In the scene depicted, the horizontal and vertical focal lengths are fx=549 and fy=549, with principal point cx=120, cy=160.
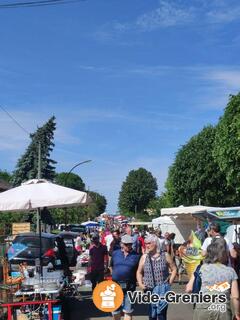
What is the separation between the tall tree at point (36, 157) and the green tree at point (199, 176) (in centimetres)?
1074

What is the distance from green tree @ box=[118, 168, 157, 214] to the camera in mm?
114750

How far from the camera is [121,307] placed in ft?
27.2

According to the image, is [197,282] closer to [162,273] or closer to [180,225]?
[162,273]

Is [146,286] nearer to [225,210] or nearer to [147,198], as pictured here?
[225,210]

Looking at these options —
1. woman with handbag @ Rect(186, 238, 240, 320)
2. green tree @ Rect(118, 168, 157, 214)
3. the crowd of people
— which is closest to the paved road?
the crowd of people

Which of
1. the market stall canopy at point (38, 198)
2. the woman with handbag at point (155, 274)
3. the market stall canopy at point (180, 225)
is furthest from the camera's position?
the market stall canopy at point (180, 225)

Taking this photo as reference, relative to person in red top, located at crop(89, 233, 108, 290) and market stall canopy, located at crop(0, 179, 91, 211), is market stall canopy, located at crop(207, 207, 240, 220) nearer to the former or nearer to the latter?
person in red top, located at crop(89, 233, 108, 290)

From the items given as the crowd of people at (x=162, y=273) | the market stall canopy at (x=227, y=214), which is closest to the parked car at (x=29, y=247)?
the market stall canopy at (x=227, y=214)

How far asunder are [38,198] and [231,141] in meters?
20.7

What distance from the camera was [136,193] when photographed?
11475cm

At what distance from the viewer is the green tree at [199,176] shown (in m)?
43.8

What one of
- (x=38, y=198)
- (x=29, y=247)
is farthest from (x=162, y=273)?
(x=29, y=247)

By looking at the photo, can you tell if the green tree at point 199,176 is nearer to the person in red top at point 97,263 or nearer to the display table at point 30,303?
the person in red top at point 97,263

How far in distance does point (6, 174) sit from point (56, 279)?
113 metres
